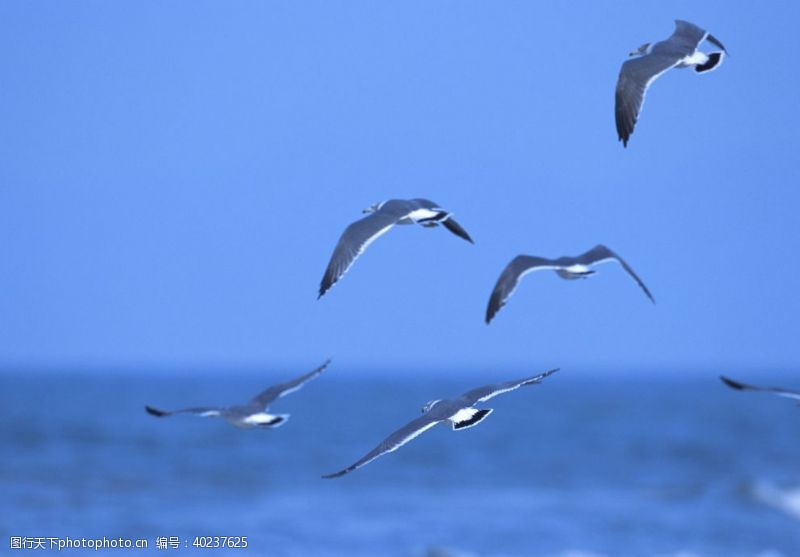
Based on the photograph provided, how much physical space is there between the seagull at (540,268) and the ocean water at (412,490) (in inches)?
206

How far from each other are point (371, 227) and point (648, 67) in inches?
73.4

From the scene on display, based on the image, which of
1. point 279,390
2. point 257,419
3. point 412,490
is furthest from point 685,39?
point 412,490

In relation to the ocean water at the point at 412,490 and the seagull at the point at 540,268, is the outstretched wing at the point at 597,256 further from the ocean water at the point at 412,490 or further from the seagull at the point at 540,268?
the ocean water at the point at 412,490

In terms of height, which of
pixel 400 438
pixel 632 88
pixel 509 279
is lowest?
pixel 400 438

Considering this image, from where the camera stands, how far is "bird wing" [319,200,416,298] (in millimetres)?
8094

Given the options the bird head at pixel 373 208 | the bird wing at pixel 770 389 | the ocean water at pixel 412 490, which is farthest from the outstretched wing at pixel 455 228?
the ocean water at pixel 412 490

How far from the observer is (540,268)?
828 cm

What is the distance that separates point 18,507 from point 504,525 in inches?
198

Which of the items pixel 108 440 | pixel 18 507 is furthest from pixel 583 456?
pixel 18 507

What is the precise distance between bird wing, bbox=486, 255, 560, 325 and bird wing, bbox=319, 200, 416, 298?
2.22 feet

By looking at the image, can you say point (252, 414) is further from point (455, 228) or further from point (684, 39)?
point (684, 39)

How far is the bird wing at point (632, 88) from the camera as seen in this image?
27.3 feet

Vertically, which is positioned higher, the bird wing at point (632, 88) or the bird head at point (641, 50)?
the bird head at point (641, 50)

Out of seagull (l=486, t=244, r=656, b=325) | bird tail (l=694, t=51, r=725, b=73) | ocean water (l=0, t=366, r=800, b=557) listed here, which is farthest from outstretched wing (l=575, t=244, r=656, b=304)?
ocean water (l=0, t=366, r=800, b=557)
